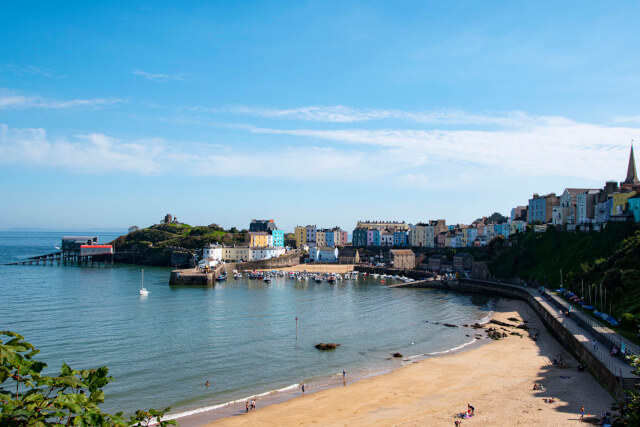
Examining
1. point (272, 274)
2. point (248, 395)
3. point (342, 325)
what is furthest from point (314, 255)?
point (248, 395)

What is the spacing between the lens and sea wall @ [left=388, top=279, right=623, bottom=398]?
79.3 feet

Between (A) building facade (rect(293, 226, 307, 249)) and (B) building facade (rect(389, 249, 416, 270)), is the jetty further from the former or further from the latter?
(B) building facade (rect(389, 249, 416, 270))

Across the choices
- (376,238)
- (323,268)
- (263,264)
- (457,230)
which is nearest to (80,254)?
(263,264)

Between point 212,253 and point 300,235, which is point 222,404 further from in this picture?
point 300,235

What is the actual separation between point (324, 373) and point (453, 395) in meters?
8.26

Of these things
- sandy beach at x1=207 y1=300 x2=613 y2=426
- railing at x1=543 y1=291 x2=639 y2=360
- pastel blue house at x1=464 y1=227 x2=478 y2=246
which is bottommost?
sandy beach at x1=207 y1=300 x2=613 y2=426

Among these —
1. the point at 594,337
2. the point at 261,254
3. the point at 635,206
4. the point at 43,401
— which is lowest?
the point at 594,337

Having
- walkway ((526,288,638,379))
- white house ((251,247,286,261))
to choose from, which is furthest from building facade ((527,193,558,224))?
white house ((251,247,286,261))

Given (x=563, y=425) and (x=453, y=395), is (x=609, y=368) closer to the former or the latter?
(x=563, y=425)

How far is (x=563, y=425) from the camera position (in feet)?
65.3

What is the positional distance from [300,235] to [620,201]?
97269mm

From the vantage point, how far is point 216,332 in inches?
1574

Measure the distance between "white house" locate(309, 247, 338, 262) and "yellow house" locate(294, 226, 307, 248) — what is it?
939 inches

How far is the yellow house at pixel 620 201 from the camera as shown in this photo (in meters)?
58.8
